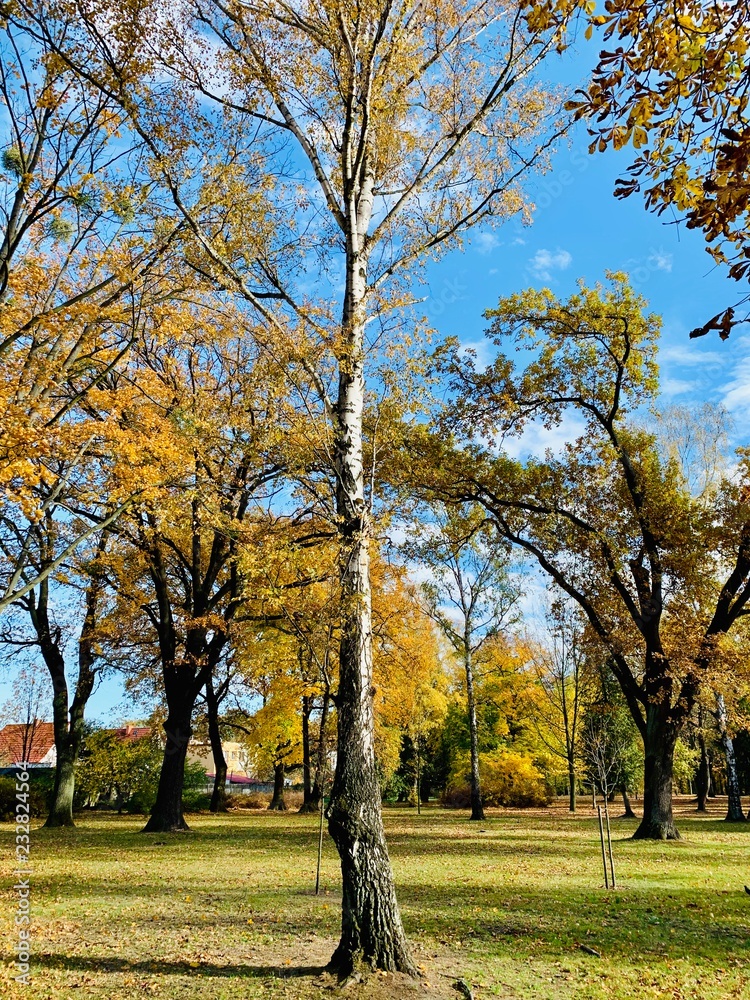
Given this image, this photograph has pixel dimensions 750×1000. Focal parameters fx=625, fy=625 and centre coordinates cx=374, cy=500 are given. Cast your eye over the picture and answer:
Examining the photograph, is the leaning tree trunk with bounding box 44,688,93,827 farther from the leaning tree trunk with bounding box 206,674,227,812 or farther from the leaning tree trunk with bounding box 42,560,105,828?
the leaning tree trunk with bounding box 206,674,227,812

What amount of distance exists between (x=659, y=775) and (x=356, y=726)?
11.4 metres

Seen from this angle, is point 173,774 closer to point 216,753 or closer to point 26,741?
point 26,741

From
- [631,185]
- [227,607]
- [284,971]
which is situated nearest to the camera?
[631,185]

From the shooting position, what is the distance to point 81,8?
605cm

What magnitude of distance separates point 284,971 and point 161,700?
21374 mm

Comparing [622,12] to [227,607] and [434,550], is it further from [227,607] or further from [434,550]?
[227,607]

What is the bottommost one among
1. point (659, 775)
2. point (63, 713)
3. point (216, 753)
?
point (216, 753)

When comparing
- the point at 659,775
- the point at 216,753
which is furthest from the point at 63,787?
the point at 659,775

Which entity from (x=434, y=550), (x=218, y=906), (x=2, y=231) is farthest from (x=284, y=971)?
(x=434, y=550)

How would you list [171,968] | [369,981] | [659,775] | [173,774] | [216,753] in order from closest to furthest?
[369,981] → [171,968] → [659,775] → [173,774] → [216,753]

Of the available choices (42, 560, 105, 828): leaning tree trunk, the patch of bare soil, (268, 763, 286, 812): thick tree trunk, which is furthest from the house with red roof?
the patch of bare soil

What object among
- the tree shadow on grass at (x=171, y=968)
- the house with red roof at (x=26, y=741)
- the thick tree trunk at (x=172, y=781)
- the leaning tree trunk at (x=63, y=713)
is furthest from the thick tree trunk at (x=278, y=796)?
the tree shadow on grass at (x=171, y=968)

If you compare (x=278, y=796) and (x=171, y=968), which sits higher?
(x=171, y=968)

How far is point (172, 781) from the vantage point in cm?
1581
